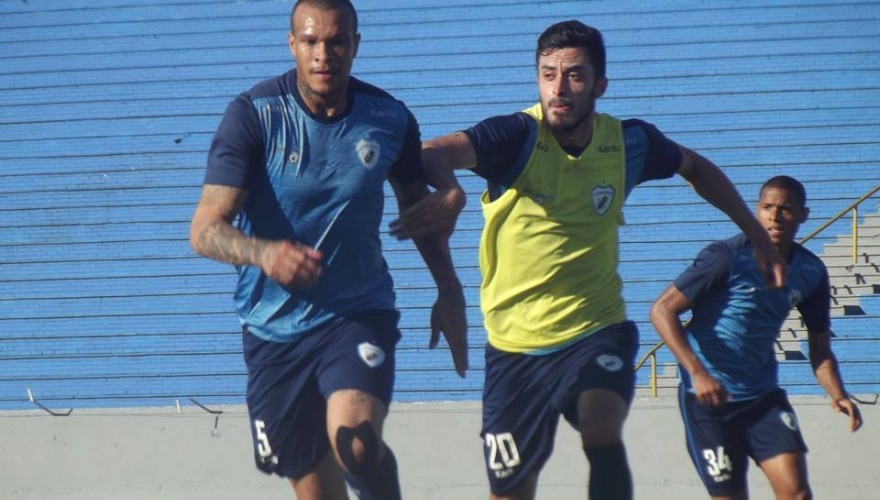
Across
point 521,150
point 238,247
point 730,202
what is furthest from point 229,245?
point 730,202

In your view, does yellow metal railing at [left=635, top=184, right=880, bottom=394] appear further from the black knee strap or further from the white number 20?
the black knee strap

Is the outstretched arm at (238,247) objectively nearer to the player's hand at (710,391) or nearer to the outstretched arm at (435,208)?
the outstretched arm at (435,208)

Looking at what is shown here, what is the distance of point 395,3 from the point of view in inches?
585

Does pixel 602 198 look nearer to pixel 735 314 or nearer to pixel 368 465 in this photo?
pixel 735 314

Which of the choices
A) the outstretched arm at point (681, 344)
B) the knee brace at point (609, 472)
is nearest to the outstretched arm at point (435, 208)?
the knee brace at point (609, 472)

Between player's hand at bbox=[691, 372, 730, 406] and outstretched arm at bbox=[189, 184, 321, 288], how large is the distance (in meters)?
2.18

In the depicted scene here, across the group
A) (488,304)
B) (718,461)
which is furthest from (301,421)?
(718,461)

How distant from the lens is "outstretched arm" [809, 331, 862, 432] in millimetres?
6520

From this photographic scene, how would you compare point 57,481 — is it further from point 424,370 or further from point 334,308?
point 334,308

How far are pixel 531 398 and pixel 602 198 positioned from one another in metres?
0.87

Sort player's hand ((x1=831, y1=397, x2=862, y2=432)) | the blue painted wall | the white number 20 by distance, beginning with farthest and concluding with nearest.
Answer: the blue painted wall
player's hand ((x1=831, y1=397, x2=862, y2=432))
the white number 20

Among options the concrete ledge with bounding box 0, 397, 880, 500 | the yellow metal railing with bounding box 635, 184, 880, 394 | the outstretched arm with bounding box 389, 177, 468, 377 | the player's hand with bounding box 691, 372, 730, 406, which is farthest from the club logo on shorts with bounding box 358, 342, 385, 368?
the yellow metal railing with bounding box 635, 184, 880, 394

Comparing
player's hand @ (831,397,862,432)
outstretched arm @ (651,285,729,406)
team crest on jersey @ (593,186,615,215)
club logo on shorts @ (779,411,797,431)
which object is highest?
team crest on jersey @ (593,186,615,215)

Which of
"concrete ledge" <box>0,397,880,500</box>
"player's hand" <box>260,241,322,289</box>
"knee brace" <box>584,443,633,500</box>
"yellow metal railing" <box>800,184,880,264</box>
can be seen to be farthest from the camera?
"yellow metal railing" <box>800,184,880,264</box>
